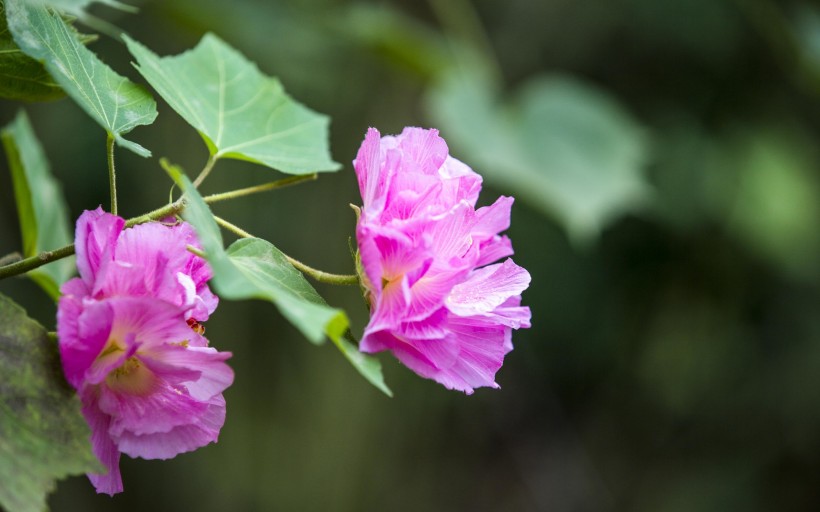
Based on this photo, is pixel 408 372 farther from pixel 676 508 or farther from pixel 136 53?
pixel 136 53

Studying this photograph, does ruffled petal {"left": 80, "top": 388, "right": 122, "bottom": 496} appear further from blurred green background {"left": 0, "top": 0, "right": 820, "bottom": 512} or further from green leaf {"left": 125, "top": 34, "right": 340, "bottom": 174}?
blurred green background {"left": 0, "top": 0, "right": 820, "bottom": 512}

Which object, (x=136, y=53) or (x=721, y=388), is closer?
(x=136, y=53)

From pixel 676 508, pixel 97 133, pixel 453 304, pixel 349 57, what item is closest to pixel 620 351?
pixel 676 508

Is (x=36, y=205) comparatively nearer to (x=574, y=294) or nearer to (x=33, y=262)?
(x=33, y=262)

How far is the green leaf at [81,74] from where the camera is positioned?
1.22 feet

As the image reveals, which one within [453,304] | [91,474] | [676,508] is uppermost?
[453,304]

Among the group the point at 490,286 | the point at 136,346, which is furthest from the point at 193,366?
the point at 490,286

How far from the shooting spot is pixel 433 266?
1.23 feet

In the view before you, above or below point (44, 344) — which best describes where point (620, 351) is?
below

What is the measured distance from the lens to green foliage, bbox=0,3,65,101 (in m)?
0.41

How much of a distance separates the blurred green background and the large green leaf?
1.26 metres

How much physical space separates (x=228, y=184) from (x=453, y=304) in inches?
54.5

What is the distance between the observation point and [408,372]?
1826 mm

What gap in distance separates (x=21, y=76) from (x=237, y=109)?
13cm
